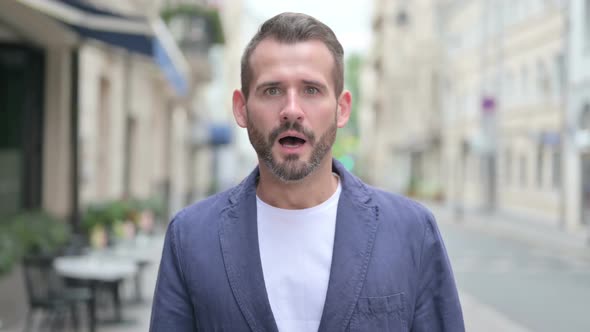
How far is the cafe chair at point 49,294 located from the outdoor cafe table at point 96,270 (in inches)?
6.1

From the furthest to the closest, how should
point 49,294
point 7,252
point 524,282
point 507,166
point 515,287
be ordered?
point 507,166 → point 524,282 → point 515,287 → point 49,294 → point 7,252

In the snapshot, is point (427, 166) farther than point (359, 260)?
Yes

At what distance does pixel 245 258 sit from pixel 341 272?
0.24 meters

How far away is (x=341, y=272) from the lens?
6.73ft

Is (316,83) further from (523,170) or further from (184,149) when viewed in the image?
(184,149)

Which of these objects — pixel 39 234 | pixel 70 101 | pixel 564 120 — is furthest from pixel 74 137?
pixel 564 120

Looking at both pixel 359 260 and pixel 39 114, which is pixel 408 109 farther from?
pixel 359 260

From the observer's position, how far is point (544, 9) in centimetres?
2892

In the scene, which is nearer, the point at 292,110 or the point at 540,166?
the point at 292,110

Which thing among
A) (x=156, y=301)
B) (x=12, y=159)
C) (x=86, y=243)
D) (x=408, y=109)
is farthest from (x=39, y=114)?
(x=408, y=109)

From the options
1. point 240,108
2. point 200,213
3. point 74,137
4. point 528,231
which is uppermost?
point 240,108

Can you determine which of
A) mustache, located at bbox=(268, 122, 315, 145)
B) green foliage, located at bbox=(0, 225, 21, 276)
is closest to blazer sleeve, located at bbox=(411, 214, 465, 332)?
mustache, located at bbox=(268, 122, 315, 145)

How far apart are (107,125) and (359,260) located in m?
16.1

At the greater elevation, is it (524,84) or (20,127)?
(524,84)
